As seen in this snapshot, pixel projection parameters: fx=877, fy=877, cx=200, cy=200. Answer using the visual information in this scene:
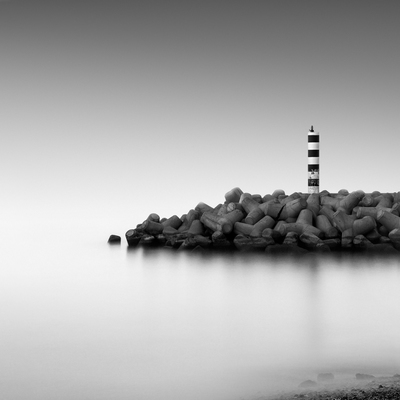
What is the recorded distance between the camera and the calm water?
3.54 m

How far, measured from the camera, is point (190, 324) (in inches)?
181

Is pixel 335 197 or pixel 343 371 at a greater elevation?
pixel 335 197

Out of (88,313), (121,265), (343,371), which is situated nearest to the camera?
(343,371)

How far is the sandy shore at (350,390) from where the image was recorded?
10.5ft

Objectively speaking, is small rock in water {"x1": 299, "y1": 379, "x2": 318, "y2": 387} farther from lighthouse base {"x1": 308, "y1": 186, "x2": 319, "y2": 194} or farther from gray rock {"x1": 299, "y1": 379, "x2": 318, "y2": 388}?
lighthouse base {"x1": 308, "y1": 186, "x2": 319, "y2": 194}

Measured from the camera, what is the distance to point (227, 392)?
3.36m

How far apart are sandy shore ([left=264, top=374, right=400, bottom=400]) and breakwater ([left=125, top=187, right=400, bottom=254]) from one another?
13.1ft

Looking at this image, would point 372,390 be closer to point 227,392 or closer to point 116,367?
point 227,392

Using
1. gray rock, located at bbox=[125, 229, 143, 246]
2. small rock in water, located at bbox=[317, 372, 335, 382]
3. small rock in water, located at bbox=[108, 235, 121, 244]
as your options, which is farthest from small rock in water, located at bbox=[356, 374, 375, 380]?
small rock in water, located at bbox=[108, 235, 121, 244]

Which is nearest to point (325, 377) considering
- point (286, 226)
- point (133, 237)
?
point (286, 226)

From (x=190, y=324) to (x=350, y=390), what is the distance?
1430mm

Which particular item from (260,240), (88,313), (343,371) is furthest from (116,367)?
(260,240)

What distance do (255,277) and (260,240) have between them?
1554 mm

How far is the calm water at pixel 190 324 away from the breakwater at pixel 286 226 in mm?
559
